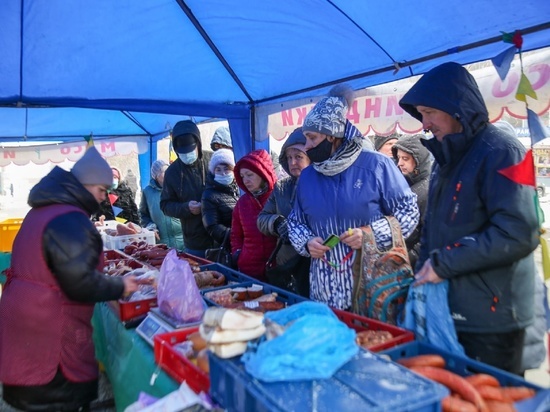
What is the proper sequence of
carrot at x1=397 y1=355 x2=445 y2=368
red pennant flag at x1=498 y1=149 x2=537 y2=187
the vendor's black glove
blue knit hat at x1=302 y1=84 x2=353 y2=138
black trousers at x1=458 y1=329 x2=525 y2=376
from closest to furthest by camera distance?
carrot at x1=397 y1=355 x2=445 y2=368 → red pennant flag at x1=498 y1=149 x2=537 y2=187 → black trousers at x1=458 y1=329 x2=525 y2=376 → blue knit hat at x1=302 y1=84 x2=353 y2=138 → the vendor's black glove

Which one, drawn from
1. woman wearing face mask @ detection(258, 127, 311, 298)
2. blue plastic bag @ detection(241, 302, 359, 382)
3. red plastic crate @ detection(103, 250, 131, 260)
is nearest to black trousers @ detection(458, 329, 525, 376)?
blue plastic bag @ detection(241, 302, 359, 382)

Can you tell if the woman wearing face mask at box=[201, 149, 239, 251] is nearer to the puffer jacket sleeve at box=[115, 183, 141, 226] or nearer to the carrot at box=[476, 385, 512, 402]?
the carrot at box=[476, 385, 512, 402]

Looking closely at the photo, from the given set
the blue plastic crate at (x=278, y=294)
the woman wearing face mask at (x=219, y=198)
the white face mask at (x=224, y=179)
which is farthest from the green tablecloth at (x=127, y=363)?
the white face mask at (x=224, y=179)

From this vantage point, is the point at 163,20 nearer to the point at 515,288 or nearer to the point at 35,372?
the point at 35,372

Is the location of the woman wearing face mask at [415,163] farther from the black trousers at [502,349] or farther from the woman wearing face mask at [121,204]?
the woman wearing face mask at [121,204]

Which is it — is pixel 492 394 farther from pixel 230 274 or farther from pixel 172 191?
pixel 172 191

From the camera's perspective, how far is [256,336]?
1.43 metres

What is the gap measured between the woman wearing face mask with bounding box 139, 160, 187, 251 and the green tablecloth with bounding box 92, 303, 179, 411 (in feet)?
8.56

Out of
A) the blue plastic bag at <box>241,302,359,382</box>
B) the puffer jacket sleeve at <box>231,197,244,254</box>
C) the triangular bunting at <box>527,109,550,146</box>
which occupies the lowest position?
the blue plastic bag at <box>241,302,359,382</box>

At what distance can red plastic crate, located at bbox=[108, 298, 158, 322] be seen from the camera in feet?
7.94

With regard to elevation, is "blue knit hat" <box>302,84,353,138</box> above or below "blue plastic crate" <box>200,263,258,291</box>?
above

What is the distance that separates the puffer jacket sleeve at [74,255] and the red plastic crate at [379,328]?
1207 mm

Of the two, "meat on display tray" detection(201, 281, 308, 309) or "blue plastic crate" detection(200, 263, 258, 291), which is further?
"blue plastic crate" detection(200, 263, 258, 291)

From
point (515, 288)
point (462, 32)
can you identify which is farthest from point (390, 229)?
point (462, 32)
